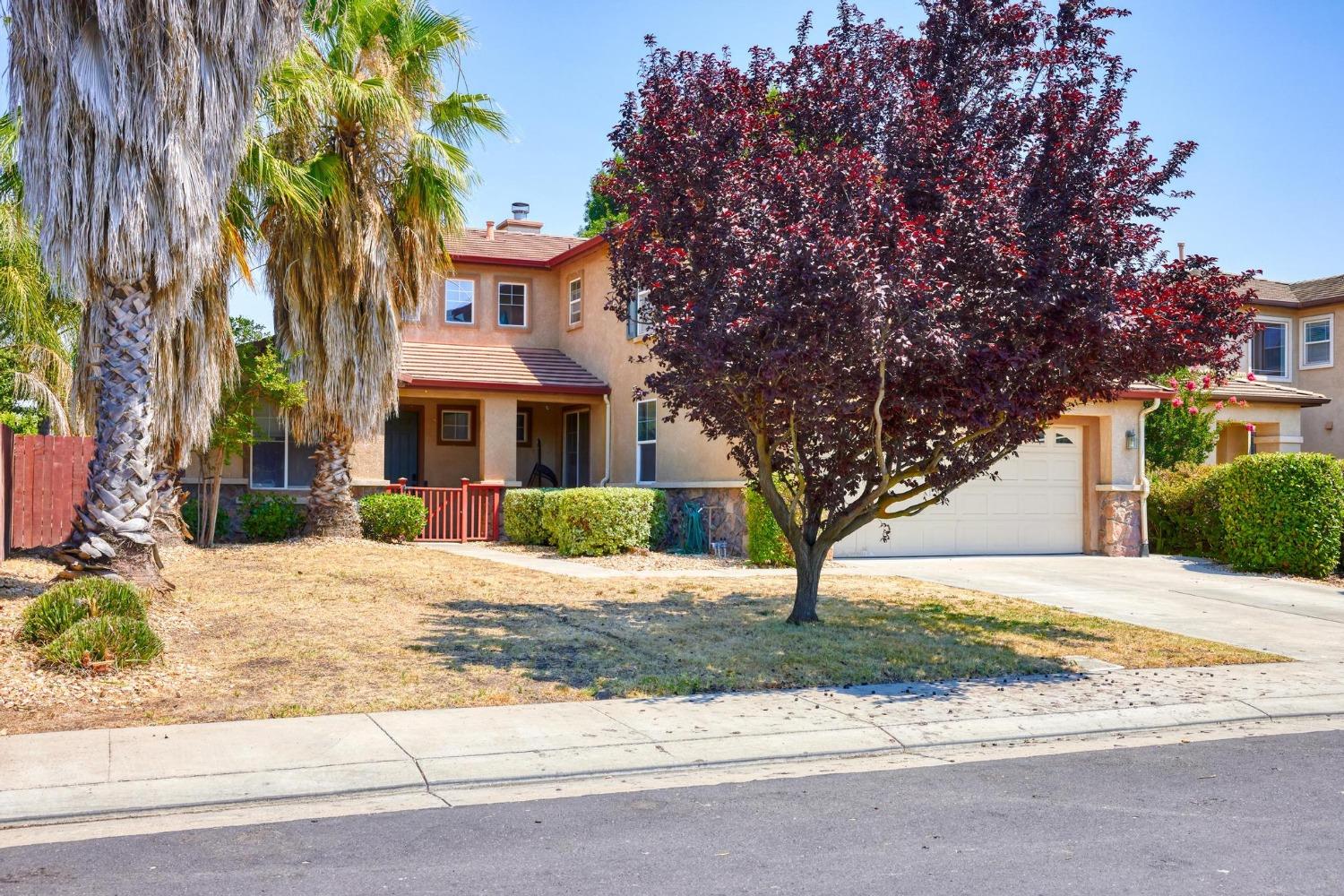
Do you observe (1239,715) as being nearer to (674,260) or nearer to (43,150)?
(674,260)

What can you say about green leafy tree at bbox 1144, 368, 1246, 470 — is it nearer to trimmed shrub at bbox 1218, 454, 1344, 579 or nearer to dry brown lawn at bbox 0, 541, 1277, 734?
trimmed shrub at bbox 1218, 454, 1344, 579

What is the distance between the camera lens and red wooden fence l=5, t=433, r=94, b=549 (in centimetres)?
1614

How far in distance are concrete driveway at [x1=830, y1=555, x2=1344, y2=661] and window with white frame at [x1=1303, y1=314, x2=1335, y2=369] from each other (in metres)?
12.0

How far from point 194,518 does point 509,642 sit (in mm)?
12288

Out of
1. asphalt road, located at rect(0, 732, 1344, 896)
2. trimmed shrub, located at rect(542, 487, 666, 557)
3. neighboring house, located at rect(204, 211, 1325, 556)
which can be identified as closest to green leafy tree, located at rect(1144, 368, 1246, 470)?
neighboring house, located at rect(204, 211, 1325, 556)

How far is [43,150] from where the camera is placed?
11047mm

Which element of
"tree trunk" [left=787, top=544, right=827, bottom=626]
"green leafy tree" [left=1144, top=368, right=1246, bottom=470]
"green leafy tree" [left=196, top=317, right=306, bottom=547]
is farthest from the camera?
"green leafy tree" [left=1144, top=368, right=1246, bottom=470]

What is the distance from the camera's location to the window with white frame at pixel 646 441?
21.9 m

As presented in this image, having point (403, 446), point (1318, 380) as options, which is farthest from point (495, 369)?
point (1318, 380)

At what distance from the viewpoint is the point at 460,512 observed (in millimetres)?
22547

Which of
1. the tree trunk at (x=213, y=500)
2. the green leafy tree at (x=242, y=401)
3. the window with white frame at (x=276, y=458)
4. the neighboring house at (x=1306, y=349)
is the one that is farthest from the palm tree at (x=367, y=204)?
the neighboring house at (x=1306, y=349)

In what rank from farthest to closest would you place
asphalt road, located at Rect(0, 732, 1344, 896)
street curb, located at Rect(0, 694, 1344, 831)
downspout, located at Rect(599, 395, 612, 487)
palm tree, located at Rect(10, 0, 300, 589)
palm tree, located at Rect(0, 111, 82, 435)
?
palm tree, located at Rect(0, 111, 82, 435) → downspout, located at Rect(599, 395, 612, 487) → palm tree, located at Rect(10, 0, 300, 589) → street curb, located at Rect(0, 694, 1344, 831) → asphalt road, located at Rect(0, 732, 1344, 896)

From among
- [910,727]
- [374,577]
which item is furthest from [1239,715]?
[374,577]

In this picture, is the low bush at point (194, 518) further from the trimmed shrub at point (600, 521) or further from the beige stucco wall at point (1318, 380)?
the beige stucco wall at point (1318, 380)
